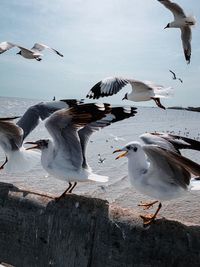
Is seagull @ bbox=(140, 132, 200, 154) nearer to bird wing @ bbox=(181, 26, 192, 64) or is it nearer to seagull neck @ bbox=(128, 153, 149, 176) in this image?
seagull neck @ bbox=(128, 153, 149, 176)

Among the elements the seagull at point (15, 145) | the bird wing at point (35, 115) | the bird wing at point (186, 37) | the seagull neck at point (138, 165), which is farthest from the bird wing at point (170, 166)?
the bird wing at point (186, 37)

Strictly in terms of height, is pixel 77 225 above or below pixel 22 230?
above

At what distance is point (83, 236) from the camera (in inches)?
116

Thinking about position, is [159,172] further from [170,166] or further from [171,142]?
[171,142]

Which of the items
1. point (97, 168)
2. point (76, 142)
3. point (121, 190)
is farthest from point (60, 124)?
point (97, 168)

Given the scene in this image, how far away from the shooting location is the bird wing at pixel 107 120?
144 inches

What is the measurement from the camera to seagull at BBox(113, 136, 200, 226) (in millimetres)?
2848

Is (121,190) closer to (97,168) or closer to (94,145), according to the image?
(97,168)

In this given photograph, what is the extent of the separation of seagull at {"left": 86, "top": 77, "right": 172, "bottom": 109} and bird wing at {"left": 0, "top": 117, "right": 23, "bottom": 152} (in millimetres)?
2528

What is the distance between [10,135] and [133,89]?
4370mm

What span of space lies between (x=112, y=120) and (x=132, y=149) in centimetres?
40

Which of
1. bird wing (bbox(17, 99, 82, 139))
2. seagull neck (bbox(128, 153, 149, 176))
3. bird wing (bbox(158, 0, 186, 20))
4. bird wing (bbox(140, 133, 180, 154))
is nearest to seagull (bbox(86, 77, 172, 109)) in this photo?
bird wing (bbox(17, 99, 82, 139))

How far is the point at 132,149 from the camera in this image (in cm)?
337

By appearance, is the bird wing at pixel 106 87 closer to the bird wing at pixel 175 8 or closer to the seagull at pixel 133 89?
the seagull at pixel 133 89
